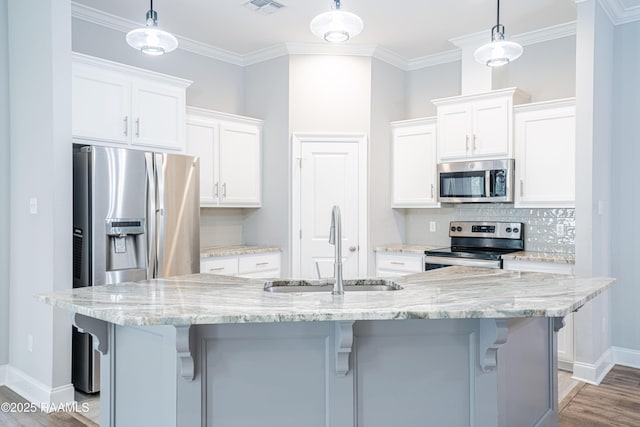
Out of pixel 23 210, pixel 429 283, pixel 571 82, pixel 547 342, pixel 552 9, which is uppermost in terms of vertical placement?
pixel 552 9

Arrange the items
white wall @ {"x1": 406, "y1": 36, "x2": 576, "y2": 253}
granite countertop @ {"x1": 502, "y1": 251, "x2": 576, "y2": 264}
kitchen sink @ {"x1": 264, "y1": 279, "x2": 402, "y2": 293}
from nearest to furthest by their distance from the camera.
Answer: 1. kitchen sink @ {"x1": 264, "y1": 279, "x2": 402, "y2": 293}
2. granite countertop @ {"x1": 502, "y1": 251, "x2": 576, "y2": 264}
3. white wall @ {"x1": 406, "y1": 36, "x2": 576, "y2": 253}

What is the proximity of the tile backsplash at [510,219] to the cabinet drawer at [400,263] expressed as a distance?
575mm

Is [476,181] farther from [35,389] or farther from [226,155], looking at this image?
[35,389]

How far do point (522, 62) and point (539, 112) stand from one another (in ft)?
2.45

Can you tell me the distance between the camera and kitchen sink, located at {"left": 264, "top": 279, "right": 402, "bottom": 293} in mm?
2254

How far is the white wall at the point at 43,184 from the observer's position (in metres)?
3.10

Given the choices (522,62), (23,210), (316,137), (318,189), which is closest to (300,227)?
(318,189)

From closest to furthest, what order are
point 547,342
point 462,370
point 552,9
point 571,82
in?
point 462,370 < point 547,342 < point 552,9 < point 571,82

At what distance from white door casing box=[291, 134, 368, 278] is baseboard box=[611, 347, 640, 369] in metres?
2.28

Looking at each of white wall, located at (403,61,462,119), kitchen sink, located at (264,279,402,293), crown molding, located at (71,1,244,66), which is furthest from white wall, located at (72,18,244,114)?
kitchen sink, located at (264,279,402,293)

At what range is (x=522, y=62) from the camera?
14.9ft

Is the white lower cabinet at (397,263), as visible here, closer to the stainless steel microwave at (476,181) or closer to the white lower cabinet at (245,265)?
the stainless steel microwave at (476,181)

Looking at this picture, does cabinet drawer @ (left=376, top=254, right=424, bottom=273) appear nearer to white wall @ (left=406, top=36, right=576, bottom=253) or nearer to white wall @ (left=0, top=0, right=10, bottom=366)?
white wall @ (left=406, top=36, right=576, bottom=253)

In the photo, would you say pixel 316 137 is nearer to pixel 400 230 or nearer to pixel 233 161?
pixel 233 161
